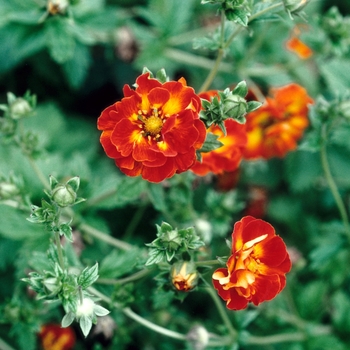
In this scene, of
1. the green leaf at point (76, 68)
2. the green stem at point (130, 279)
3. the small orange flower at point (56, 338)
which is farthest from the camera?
the green leaf at point (76, 68)

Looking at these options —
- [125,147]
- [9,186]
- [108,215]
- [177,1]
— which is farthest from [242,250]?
[177,1]

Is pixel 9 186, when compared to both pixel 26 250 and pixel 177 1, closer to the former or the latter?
pixel 26 250

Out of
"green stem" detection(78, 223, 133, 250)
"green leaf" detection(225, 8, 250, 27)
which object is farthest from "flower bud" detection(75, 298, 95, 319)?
"green leaf" detection(225, 8, 250, 27)

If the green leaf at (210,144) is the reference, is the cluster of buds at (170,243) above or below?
below

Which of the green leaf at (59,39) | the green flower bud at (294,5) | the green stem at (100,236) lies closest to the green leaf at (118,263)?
the green stem at (100,236)

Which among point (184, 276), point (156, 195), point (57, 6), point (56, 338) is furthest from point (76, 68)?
point (184, 276)

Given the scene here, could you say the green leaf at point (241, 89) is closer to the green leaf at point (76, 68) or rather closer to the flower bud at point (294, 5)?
the flower bud at point (294, 5)

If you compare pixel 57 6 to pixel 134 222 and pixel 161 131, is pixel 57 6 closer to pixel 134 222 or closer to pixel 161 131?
pixel 161 131
